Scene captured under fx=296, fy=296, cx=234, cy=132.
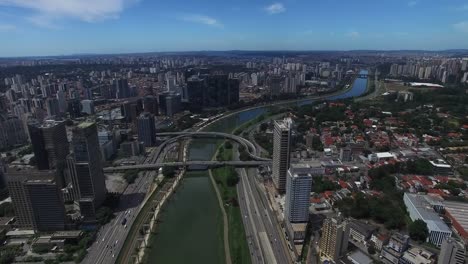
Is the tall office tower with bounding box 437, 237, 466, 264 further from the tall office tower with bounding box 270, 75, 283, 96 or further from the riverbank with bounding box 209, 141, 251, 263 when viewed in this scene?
the tall office tower with bounding box 270, 75, 283, 96

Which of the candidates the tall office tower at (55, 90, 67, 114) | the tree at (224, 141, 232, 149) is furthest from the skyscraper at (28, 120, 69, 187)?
the tall office tower at (55, 90, 67, 114)

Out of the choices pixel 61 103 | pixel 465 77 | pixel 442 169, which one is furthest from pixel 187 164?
pixel 465 77

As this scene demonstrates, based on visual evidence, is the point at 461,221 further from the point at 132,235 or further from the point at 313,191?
the point at 132,235

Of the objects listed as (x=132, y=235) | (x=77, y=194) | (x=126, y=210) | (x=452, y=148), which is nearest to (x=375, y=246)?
(x=132, y=235)

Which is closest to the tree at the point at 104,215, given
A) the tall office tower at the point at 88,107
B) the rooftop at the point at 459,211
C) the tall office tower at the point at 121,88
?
the rooftop at the point at 459,211

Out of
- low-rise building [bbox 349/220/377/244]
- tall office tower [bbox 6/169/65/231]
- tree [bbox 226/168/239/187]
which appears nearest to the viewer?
low-rise building [bbox 349/220/377/244]

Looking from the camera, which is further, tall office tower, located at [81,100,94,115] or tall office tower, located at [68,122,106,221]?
tall office tower, located at [81,100,94,115]
